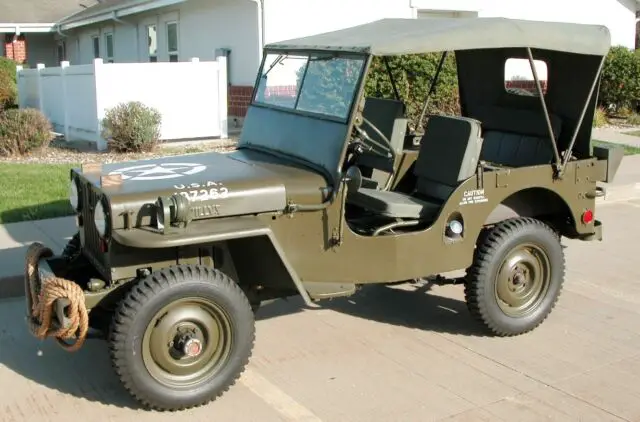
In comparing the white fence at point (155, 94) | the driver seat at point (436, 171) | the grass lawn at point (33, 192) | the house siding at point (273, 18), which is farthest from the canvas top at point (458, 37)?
the house siding at point (273, 18)

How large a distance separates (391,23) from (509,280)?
6.20 feet

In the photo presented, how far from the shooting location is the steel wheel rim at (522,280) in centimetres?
509

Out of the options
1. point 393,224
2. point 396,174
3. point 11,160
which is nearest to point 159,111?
point 11,160

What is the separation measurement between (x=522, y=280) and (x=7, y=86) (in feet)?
59.4

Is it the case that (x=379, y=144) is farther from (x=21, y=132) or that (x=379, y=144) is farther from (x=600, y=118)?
(x=600, y=118)

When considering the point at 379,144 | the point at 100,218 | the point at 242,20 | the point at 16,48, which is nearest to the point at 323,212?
the point at 379,144

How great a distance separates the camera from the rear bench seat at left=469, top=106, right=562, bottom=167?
557cm

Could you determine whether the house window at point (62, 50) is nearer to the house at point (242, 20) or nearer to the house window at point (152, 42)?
the house at point (242, 20)

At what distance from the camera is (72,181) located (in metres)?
4.81

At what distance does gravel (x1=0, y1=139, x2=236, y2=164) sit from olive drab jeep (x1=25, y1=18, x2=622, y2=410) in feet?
21.8

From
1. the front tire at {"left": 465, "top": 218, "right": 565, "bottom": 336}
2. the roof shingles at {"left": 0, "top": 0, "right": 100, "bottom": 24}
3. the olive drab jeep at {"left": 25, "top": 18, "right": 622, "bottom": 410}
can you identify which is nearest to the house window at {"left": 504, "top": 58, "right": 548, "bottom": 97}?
the olive drab jeep at {"left": 25, "top": 18, "right": 622, "bottom": 410}

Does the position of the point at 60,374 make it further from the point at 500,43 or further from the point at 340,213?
the point at 500,43

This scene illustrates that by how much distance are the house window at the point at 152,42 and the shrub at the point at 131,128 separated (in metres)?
7.48

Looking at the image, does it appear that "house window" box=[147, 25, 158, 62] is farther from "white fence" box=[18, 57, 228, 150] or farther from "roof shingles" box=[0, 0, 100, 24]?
"roof shingles" box=[0, 0, 100, 24]
